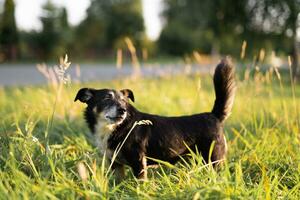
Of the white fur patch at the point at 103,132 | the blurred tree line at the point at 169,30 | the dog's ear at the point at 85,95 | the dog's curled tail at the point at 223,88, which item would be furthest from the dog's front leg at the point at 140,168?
the blurred tree line at the point at 169,30

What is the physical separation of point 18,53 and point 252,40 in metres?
21.6

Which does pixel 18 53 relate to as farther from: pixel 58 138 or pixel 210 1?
pixel 58 138

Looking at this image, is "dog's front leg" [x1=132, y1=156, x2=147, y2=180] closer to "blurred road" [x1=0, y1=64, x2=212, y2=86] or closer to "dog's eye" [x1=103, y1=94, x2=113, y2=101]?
"dog's eye" [x1=103, y1=94, x2=113, y2=101]

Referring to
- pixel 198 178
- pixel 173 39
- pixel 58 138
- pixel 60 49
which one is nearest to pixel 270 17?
pixel 58 138

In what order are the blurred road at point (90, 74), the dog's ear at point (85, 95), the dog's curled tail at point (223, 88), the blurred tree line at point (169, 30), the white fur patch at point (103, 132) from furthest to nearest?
1. the blurred tree line at point (169, 30)
2. the blurred road at point (90, 74)
3. the dog's curled tail at point (223, 88)
4. the dog's ear at point (85, 95)
5. the white fur patch at point (103, 132)

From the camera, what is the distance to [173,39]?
39.6 meters

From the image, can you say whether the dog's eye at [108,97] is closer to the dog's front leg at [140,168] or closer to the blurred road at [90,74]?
the dog's front leg at [140,168]

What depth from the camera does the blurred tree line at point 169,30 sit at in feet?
44.6

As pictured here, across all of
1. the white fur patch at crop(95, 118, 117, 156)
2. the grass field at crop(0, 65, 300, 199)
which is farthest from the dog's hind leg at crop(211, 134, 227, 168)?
the white fur patch at crop(95, 118, 117, 156)

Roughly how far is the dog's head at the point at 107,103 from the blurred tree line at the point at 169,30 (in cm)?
230

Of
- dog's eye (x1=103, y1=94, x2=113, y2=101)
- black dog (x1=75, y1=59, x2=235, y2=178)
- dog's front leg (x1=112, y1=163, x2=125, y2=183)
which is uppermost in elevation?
dog's eye (x1=103, y1=94, x2=113, y2=101)

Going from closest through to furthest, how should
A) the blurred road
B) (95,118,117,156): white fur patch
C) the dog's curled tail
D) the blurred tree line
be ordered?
(95,118,117,156): white fur patch, the dog's curled tail, the blurred road, the blurred tree line

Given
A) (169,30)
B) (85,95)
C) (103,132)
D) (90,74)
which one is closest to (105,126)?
(103,132)

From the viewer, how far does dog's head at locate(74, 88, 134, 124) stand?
328 cm
